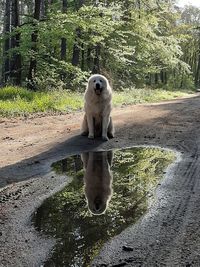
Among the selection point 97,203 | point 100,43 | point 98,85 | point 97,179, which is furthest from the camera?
point 100,43

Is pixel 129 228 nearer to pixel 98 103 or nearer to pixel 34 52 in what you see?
pixel 98 103

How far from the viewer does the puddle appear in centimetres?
358

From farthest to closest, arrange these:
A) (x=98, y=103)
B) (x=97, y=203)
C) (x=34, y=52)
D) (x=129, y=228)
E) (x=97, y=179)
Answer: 1. (x=34, y=52)
2. (x=98, y=103)
3. (x=97, y=179)
4. (x=97, y=203)
5. (x=129, y=228)

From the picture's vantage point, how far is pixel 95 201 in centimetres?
481

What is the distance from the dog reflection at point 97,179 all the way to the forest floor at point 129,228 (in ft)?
1.47

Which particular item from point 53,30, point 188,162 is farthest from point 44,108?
point 188,162

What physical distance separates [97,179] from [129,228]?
1.91 meters

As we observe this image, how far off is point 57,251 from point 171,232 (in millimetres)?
1141

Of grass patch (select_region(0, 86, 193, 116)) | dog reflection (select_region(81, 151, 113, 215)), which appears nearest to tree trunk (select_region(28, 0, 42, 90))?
grass patch (select_region(0, 86, 193, 116))

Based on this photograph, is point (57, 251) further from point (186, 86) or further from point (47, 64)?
point (186, 86)

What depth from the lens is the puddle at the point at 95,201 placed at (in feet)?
11.8

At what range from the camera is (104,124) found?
27.7 ft

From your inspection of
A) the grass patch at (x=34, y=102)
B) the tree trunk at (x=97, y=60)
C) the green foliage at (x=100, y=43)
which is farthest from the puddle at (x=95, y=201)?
the tree trunk at (x=97, y=60)

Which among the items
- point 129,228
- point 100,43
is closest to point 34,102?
point 100,43
